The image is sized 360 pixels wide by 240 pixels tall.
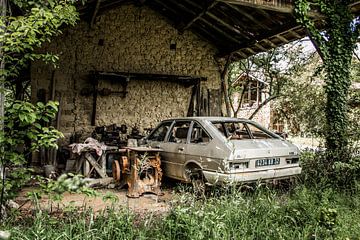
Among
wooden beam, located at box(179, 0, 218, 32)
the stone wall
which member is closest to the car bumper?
wooden beam, located at box(179, 0, 218, 32)

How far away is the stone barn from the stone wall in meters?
0.03

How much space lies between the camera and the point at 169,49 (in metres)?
10.3

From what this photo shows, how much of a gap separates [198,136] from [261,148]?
1.42m

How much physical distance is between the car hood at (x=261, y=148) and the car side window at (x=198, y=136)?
2.66 feet

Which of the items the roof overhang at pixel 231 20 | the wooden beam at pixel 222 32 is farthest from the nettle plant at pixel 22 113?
the wooden beam at pixel 222 32

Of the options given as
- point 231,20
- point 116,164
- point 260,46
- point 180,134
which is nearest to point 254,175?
point 180,134

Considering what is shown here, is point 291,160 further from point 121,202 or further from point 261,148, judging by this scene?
point 121,202

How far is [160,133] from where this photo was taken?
6863 millimetres

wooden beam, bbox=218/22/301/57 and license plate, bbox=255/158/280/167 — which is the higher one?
wooden beam, bbox=218/22/301/57

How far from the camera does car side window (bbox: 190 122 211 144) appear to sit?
586 cm

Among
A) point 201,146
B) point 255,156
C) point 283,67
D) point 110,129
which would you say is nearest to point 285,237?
point 255,156

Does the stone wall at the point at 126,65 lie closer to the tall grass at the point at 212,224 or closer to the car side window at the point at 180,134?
the car side window at the point at 180,134

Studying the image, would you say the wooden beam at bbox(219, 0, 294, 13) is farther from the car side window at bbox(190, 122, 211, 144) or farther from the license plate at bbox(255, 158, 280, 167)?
the license plate at bbox(255, 158, 280, 167)

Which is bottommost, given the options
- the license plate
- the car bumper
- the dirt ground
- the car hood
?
the dirt ground
